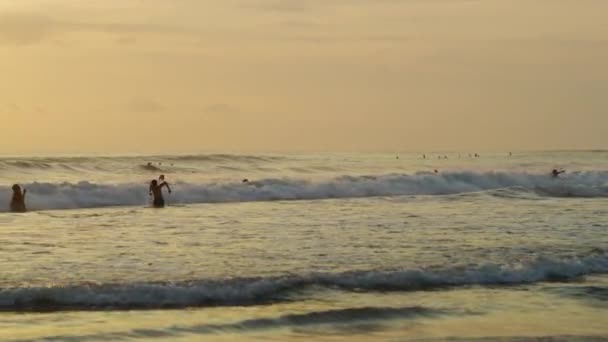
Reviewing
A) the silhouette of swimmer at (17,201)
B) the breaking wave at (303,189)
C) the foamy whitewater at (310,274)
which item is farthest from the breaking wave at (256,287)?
the breaking wave at (303,189)

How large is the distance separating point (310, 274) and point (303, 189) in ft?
111

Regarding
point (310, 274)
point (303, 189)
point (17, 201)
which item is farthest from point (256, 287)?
point (303, 189)

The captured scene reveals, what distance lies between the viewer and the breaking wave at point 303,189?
45.1m

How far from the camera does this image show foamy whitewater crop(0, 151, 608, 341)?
47.2ft

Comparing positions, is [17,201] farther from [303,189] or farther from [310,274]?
[310,274]

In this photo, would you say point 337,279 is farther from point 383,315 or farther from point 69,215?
point 69,215

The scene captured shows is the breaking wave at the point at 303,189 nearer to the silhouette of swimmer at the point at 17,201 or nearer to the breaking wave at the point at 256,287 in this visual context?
the silhouette of swimmer at the point at 17,201

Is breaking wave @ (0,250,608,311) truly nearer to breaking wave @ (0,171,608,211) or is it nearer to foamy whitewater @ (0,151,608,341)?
foamy whitewater @ (0,151,608,341)

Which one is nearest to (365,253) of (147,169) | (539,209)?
(539,209)

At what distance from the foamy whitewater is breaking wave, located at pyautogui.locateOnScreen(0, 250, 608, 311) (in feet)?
0.11

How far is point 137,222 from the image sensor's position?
3028cm

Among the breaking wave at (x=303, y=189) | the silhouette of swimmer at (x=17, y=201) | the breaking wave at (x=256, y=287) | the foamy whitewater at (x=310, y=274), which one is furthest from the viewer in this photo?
the breaking wave at (x=303, y=189)

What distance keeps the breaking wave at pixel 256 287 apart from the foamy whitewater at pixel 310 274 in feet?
0.11

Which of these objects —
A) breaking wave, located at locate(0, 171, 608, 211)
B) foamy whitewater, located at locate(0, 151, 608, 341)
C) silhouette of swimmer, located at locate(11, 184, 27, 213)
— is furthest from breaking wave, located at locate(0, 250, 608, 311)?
breaking wave, located at locate(0, 171, 608, 211)
